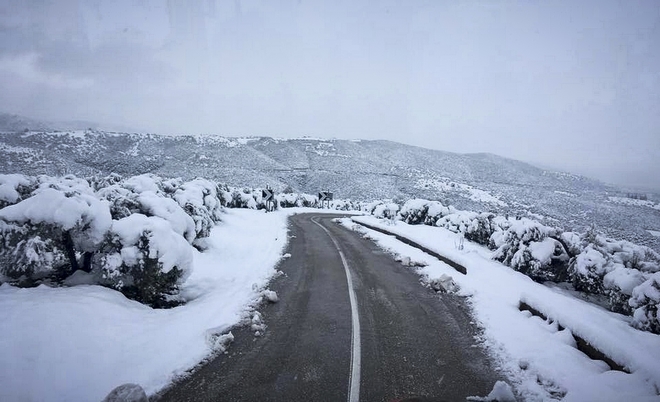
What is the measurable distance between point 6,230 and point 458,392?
7.96m

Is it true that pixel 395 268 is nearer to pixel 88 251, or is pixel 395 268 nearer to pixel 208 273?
pixel 208 273

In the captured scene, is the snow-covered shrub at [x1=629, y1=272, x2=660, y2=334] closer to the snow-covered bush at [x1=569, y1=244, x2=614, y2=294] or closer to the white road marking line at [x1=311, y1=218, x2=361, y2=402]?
the snow-covered bush at [x1=569, y1=244, x2=614, y2=294]

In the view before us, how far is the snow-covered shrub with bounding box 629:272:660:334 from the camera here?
612 centimetres

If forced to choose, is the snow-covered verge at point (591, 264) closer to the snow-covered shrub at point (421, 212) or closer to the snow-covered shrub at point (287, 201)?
the snow-covered shrub at point (421, 212)

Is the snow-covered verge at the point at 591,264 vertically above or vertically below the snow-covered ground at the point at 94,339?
above

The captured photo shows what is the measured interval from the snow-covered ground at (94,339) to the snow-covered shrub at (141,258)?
34 cm

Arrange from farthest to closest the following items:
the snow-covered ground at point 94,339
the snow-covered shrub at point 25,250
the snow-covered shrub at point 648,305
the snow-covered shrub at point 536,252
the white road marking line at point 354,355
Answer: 1. the snow-covered shrub at point 536,252
2. the snow-covered shrub at point 648,305
3. the snow-covered shrub at point 25,250
4. the white road marking line at point 354,355
5. the snow-covered ground at point 94,339

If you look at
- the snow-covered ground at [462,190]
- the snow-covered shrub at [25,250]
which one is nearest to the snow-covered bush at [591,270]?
the snow-covered shrub at [25,250]

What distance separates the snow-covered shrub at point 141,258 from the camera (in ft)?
20.5

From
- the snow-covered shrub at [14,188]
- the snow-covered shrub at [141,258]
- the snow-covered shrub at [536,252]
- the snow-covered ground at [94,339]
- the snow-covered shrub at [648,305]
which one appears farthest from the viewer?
the snow-covered shrub at [536,252]

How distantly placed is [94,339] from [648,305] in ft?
33.7

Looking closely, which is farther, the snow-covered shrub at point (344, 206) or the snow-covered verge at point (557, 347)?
the snow-covered shrub at point (344, 206)

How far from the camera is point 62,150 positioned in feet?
316

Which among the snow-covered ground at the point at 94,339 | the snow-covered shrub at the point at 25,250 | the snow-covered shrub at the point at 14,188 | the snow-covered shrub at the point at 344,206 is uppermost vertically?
the snow-covered shrub at the point at 14,188
